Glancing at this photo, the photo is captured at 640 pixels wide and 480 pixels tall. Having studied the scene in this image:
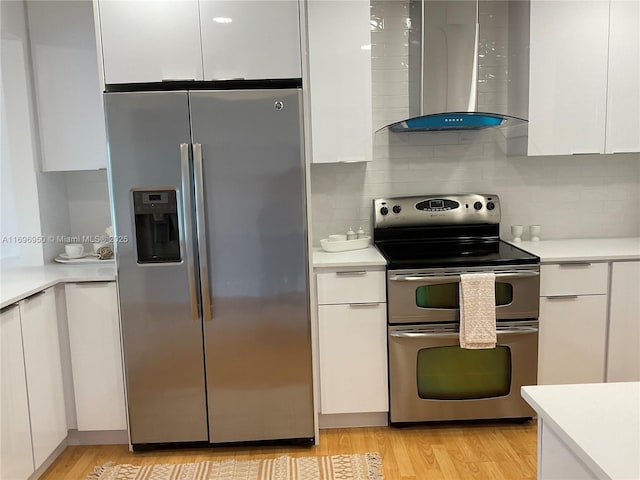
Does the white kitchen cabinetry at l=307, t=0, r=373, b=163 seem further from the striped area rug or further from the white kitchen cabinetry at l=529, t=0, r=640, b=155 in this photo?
the striped area rug

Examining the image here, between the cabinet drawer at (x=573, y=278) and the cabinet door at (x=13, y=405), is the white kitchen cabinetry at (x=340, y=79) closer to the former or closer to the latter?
the cabinet drawer at (x=573, y=278)

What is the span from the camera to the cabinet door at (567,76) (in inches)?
113

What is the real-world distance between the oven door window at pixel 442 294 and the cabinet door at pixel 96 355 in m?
1.55

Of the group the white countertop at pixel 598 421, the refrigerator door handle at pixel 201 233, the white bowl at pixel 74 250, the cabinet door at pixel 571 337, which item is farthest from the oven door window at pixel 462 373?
the white bowl at pixel 74 250

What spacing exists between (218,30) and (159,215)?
3.01 ft

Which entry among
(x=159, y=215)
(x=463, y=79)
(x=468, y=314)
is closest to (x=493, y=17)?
(x=463, y=79)

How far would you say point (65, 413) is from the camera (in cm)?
269

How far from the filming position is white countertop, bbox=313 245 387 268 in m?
2.70

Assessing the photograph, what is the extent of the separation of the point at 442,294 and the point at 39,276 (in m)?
2.06

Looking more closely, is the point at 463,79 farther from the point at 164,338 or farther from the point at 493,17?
the point at 164,338

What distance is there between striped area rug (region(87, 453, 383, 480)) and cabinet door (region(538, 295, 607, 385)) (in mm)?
1065

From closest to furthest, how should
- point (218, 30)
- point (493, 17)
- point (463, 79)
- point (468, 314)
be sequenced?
point (218, 30) < point (468, 314) < point (463, 79) < point (493, 17)

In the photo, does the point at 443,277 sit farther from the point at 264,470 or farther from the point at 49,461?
the point at 49,461

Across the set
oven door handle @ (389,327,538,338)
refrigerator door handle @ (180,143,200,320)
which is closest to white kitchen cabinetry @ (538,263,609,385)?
oven door handle @ (389,327,538,338)
